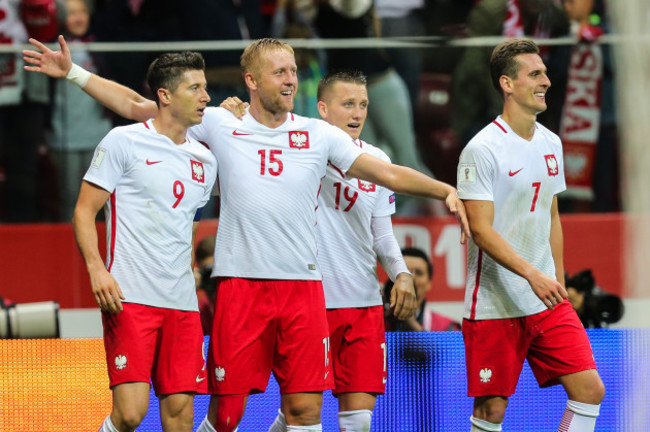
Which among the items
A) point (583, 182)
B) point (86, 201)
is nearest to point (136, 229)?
point (86, 201)

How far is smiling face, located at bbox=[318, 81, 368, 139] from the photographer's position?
18.4ft

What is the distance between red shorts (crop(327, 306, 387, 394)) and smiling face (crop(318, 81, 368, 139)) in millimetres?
948

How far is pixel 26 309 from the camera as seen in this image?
6.61m

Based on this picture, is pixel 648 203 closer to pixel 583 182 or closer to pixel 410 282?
pixel 410 282

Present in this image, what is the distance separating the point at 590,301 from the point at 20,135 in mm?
3857

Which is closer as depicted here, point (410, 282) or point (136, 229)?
point (136, 229)

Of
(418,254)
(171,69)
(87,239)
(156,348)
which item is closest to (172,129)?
(171,69)

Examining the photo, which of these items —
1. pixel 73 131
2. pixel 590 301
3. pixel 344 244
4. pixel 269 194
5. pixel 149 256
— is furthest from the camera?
pixel 73 131

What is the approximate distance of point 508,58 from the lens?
5246 mm

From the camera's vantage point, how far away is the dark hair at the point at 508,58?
206 inches

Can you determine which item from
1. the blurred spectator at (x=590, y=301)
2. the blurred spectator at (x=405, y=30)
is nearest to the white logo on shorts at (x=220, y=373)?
the blurred spectator at (x=590, y=301)

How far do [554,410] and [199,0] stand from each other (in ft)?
12.1

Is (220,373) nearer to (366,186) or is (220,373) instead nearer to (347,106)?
(366,186)

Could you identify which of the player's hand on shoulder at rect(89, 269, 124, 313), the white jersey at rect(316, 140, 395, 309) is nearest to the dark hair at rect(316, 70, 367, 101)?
the white jersey at rect(316, 140, 395, 309)
